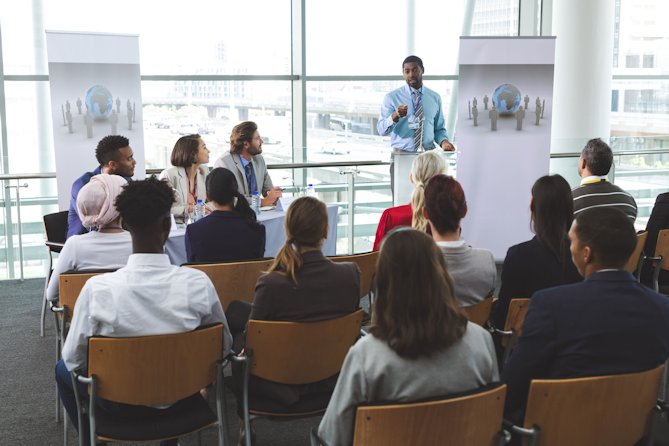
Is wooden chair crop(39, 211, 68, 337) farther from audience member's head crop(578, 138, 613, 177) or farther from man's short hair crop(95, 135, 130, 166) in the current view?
audience member's head crop(578, 138, 613, 177)

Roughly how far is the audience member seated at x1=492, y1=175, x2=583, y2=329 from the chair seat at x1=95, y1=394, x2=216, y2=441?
145 cm

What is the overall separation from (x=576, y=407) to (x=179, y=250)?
125 inches

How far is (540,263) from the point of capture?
3408 mm

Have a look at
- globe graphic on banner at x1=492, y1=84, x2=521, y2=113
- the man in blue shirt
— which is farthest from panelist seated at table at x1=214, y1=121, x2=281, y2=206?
globe graphic on banner at x1=492, y1=84, x2=521, y2=113

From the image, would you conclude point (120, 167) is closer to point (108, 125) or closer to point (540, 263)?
point (108, 125)

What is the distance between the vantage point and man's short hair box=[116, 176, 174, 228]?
2.96 meters

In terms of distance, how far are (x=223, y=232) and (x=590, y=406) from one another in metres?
2.36

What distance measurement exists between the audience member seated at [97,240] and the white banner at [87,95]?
2.80 m

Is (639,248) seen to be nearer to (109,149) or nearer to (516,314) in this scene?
(516,314)

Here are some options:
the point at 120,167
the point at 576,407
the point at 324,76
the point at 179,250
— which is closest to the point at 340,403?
the point at 576,407

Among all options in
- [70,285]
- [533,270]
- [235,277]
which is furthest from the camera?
[235,277]

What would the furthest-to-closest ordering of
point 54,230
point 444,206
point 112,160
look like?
point 54,230 < point 112,160 < point 444,206

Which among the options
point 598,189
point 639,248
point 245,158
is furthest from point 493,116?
point 639,248

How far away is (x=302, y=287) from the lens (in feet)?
9.88
